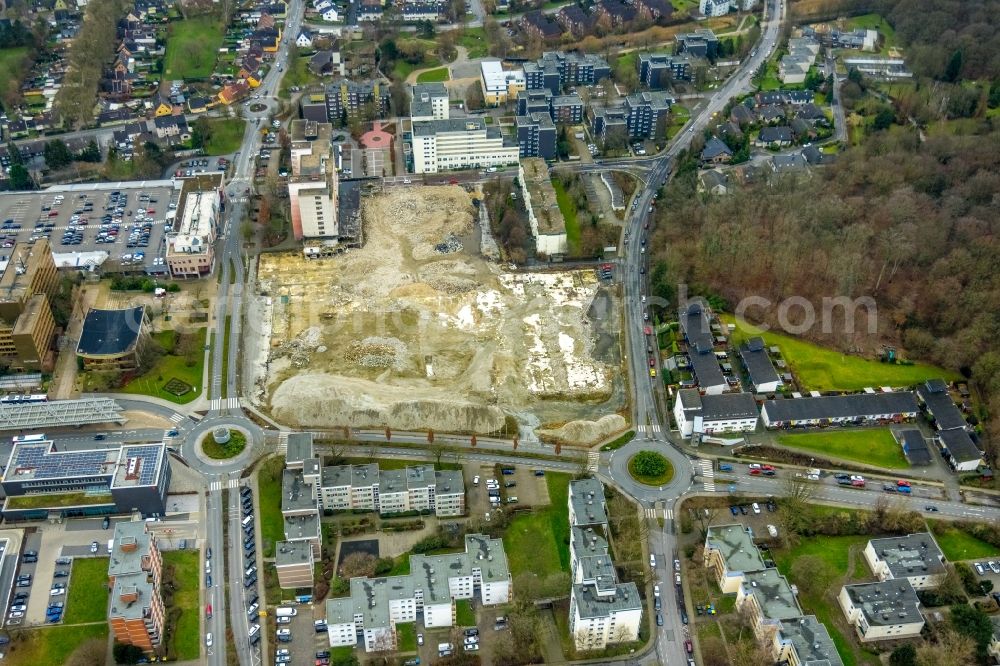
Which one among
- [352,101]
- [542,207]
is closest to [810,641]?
[542,207]

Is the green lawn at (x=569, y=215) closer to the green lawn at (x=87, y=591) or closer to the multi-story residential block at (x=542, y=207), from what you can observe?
the multi-story residential block at (x=542, y=207)

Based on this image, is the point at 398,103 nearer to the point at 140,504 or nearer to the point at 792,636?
the point at 140,504

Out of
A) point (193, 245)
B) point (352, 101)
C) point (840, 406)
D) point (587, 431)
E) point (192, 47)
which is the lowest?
point (587, 431)

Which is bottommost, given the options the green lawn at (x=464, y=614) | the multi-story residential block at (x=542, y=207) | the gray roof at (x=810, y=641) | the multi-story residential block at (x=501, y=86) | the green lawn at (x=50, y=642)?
the green lawn at (x=50, y=642)

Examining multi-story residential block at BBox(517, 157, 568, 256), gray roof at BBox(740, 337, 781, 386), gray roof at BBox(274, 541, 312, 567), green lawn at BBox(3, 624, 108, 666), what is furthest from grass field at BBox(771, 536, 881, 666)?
green lawn at BBox(3, 624, 108, 666)

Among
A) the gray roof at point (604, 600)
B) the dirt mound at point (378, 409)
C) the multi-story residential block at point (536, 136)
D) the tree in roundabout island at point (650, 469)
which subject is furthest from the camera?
the multi-story residential block at point (536, 136)

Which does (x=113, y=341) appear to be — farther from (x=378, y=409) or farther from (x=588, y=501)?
(x=588, y=501)

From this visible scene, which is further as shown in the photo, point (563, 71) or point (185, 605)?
point (563, 71)

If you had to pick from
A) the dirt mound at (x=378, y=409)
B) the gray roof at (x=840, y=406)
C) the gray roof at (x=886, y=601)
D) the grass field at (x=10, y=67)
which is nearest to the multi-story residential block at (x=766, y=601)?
the gray roof at (x=886, y=601)
